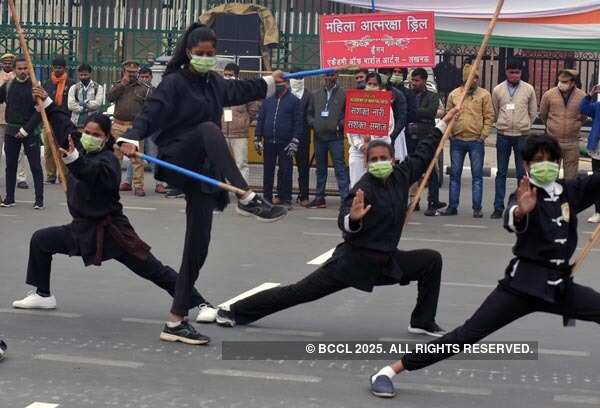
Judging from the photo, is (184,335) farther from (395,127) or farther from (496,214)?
(496,214)

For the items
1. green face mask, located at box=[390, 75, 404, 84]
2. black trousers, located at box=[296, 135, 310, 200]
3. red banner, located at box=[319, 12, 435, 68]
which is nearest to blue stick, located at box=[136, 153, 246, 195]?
red banner, located at box=[319, 12, 435, 68]

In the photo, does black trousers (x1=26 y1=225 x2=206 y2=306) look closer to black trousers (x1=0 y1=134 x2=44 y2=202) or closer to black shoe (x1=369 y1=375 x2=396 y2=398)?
black shoe (x1=369 y1=375 x2=396 y2=398)

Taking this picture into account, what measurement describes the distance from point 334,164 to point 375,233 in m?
8.08

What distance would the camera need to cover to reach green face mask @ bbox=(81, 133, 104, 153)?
880 centimetres

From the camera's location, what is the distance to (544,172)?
6957 mm

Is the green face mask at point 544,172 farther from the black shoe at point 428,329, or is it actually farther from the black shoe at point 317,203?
the black shoe at point 317,203

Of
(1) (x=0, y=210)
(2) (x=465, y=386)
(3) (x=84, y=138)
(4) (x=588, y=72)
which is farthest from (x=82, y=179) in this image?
(4) (x=588, y=72)

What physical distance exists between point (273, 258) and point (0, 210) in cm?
446

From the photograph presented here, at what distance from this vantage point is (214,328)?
894cm

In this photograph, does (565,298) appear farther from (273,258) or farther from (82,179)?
(273,258)

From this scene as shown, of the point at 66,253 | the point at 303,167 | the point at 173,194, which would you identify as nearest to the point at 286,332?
the point at 66,253

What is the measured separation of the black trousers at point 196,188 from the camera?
27.0ft

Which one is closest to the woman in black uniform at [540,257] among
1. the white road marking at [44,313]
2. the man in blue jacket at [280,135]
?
the white road marking at [44,313]

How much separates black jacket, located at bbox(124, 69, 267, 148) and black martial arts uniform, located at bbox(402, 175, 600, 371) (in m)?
2.25
